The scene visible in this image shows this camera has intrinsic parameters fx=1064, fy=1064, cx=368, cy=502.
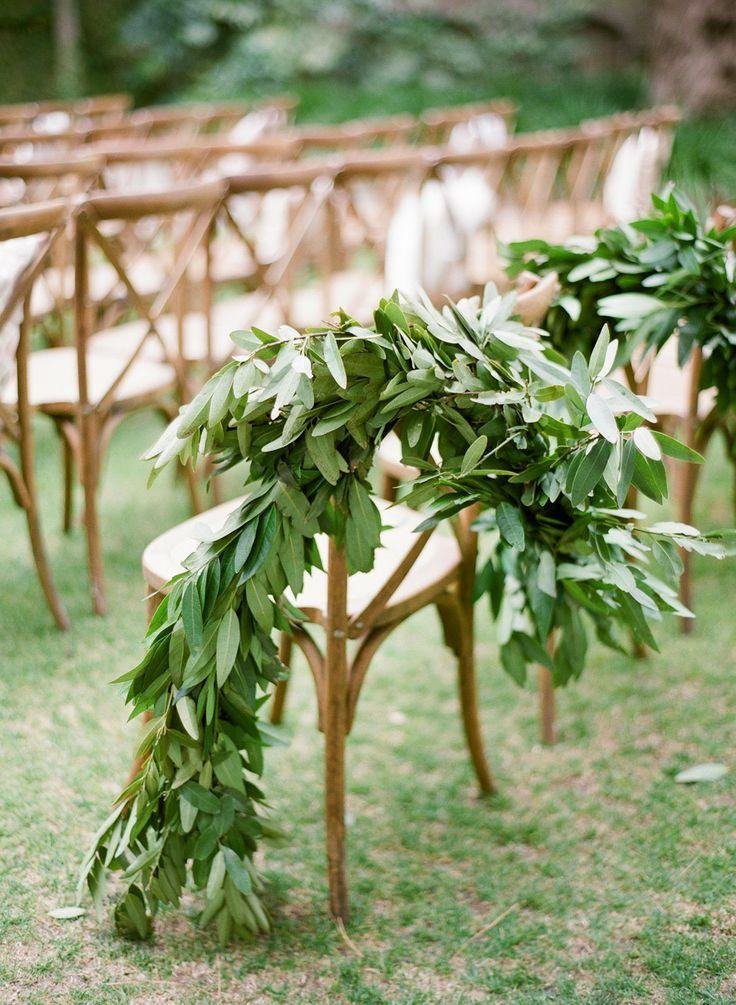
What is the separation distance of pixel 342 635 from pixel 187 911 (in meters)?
0.56

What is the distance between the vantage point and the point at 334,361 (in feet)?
4.54

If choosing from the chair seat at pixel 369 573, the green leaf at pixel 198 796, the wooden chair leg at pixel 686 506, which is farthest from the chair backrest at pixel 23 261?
the wooden chair leg at pixel 686 506

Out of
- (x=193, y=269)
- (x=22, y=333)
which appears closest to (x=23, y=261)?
(x=22, y=333)

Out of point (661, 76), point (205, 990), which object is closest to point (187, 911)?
point (205, 990)

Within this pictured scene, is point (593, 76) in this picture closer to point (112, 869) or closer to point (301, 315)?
point (301, 315)

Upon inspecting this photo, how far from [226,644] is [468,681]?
2.51 ft

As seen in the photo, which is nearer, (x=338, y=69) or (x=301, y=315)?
(x=301, y=315)

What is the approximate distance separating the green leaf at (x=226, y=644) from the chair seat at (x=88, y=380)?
4.63ft

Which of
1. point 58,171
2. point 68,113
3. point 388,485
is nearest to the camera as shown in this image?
point 388,485

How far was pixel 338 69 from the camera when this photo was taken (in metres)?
10.7

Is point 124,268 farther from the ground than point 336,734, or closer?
farther from the ground

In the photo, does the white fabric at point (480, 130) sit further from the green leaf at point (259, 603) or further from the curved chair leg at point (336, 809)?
the green leaf at point (259, 603)

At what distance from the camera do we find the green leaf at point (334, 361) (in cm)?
137

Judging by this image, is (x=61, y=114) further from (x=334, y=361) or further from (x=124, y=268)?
(x=334, y=361)
